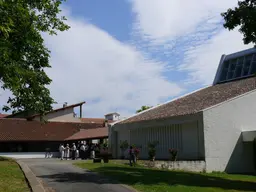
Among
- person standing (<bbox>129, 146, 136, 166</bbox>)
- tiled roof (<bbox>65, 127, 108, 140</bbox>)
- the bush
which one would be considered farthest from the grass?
tiled roof (<bbox>65, 127, 108, 140</bbox>)

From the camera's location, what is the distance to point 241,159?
25984mm

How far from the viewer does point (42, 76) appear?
21641 mm

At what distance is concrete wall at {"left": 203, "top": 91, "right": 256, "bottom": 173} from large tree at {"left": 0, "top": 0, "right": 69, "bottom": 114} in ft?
34.1

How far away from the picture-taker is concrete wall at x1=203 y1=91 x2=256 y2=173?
24.7 m

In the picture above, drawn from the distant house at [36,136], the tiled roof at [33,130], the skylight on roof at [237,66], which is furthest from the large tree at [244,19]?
the tiled roof at [33,130]

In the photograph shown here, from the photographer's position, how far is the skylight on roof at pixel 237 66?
3478 cm

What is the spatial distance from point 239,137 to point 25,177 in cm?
1600

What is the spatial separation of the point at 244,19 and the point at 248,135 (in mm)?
10533

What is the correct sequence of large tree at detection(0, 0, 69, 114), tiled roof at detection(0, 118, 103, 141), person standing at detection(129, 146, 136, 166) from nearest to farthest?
1. large tree at detection(0, 0, 69, 114)
2. person standing at detection(129, 146, 136, 166)
3. tiled roof at detection(0, 118, 103, 141)

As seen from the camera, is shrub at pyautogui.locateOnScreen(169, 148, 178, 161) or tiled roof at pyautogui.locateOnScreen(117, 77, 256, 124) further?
tiled roof at pyautogui.locateOnScreen(117, 77, 256, 124)

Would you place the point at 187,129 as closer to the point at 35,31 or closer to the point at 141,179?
the point at 141,179

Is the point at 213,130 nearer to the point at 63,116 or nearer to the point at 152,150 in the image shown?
the point at 152,150

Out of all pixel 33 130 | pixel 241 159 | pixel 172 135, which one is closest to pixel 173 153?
pixel 172 135

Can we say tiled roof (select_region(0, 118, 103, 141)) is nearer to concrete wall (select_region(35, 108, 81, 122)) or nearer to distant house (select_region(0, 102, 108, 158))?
distant house (select_region(0, 102, 108, 158))
